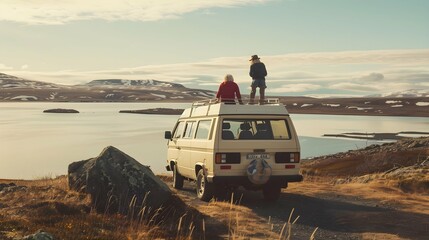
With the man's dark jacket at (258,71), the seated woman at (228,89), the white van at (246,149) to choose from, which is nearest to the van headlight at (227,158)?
the white van at (246,149)

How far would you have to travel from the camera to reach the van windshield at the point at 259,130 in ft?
43.2

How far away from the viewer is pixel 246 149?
12.8 m

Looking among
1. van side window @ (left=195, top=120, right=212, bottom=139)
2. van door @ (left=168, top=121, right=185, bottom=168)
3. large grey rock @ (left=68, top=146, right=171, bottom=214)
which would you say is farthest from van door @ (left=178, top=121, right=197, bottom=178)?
large grey rock @ (left=68, top=146, right=171, bottom=214)

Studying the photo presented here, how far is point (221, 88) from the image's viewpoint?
50.7 ft

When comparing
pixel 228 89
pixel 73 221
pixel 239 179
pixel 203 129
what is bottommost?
pixel 73 221

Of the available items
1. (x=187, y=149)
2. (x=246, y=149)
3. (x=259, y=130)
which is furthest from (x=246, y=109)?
(x=187, y=149)

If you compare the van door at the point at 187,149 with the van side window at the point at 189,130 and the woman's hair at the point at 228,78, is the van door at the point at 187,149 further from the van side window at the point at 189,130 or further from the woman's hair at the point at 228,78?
the woman's hair at the point at 228,78

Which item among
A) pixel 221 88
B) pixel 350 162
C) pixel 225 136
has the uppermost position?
pixel 221 88

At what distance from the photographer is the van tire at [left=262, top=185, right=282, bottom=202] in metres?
13.8

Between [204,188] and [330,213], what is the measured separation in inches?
132

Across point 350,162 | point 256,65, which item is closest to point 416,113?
point 350,162

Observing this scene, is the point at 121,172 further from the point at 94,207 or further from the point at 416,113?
the point at 416,113

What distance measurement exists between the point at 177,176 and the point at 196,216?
577 cm

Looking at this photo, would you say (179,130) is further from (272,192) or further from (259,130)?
(272,192)
